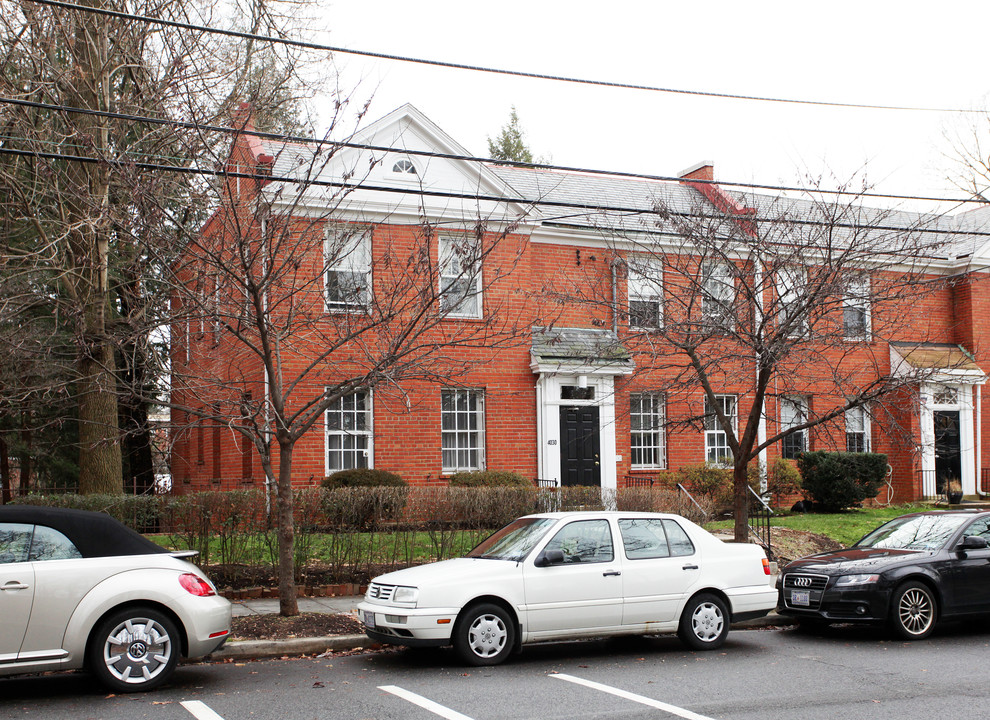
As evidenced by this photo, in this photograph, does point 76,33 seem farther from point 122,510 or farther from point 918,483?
point 918,483

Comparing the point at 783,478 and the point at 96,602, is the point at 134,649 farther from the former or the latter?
the point at 783,478

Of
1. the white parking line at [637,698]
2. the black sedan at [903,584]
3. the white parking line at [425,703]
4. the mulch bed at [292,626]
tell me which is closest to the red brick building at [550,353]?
the black sedan at [903,584]

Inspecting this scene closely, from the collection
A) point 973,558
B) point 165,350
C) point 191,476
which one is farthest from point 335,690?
point 191,476

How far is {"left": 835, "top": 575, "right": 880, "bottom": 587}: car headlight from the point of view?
425 inches

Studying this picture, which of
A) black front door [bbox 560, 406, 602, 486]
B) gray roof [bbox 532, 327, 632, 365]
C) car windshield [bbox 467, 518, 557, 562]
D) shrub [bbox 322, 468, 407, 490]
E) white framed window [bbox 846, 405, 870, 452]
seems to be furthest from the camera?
white framed window [bbox 846, 405, 870, 452]

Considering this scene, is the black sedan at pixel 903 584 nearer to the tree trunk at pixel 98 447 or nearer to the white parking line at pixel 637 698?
the white parking line at pixel 637 698

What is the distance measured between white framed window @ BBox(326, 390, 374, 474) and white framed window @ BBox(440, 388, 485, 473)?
5.68ft

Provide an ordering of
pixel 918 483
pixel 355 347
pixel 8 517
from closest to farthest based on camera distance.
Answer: pixel 8 517 < pixel 355 347 < pixel 918 483

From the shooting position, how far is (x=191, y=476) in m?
26.7

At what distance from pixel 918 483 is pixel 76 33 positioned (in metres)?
22.6

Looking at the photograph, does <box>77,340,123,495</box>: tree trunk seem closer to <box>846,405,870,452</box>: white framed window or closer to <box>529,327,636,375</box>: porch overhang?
<box>529,327,636,375</box>: porch overhang

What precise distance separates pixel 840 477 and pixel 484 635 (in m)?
15.8

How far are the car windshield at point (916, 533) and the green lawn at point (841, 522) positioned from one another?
19.4 feet

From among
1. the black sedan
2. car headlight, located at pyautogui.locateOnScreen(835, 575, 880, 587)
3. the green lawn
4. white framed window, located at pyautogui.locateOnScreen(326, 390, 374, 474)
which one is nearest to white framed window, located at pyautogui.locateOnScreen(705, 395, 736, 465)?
the green lawn
